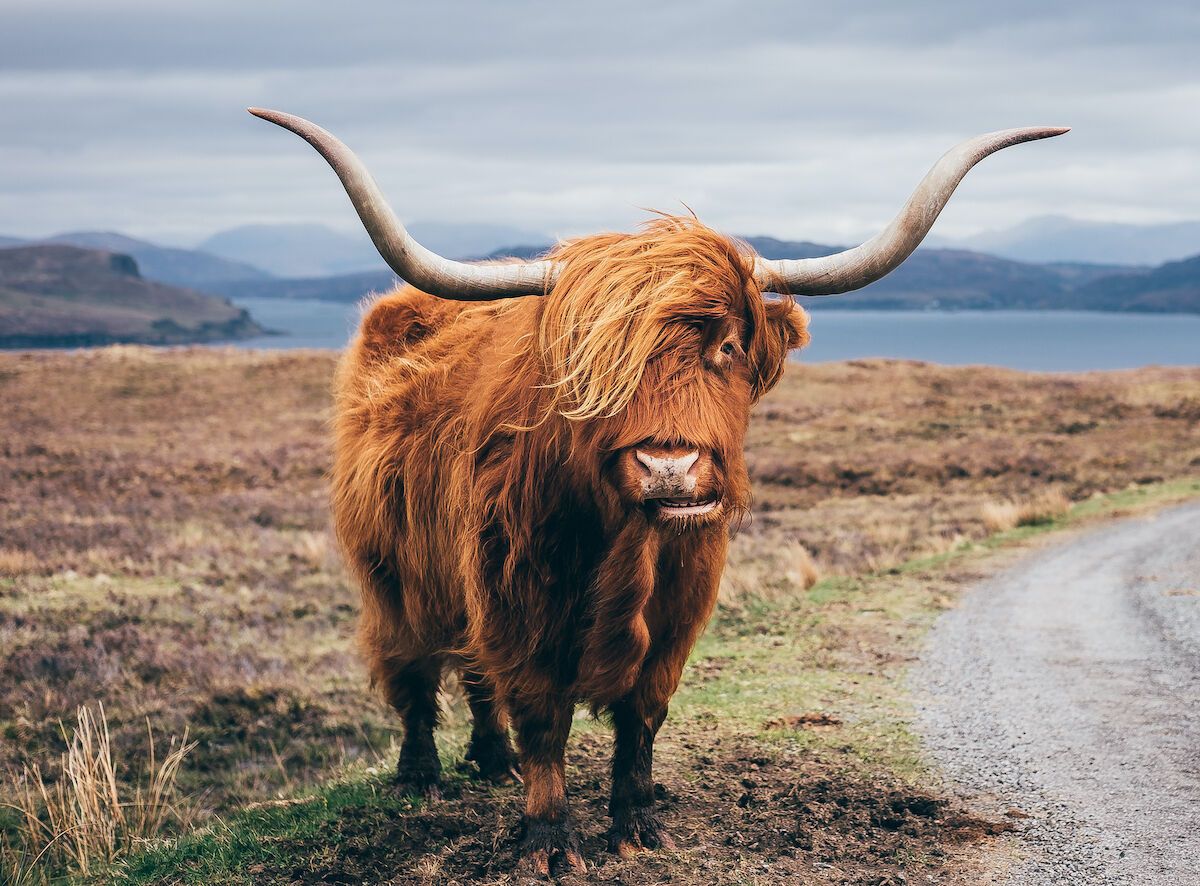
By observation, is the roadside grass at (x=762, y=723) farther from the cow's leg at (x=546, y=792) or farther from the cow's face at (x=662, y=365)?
the cow's face at (x=662, y=365)

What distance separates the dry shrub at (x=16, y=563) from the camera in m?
11.9

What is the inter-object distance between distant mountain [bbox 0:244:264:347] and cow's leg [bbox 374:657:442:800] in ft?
254

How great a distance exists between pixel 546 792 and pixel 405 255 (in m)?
2.11

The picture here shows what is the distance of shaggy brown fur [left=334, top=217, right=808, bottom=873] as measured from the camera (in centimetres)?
310

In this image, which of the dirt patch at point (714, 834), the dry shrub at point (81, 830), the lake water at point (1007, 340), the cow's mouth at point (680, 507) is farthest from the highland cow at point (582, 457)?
the lake water at point (1007, 340)

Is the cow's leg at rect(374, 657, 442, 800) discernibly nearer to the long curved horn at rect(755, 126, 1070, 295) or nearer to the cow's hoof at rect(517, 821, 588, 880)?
the cow's hoof at rect(517, 821, 588, 880)

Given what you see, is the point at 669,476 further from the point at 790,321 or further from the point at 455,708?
the point at 455,708

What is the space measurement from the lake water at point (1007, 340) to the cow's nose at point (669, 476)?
71.3 metres

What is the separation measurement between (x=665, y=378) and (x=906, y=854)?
2183mm

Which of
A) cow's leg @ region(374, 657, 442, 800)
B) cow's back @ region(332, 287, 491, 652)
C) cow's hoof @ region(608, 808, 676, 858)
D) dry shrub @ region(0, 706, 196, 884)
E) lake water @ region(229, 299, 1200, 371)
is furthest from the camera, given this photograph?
lake water @ region(229, 299, 1200, 371)

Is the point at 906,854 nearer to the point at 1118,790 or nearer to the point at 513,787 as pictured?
the point at 1118,790

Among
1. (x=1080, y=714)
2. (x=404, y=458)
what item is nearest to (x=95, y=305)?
(x=404, y=458)

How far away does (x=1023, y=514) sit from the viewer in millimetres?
13383

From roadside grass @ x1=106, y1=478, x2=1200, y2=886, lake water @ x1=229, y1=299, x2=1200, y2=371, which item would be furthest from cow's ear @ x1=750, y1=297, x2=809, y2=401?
lake water @ x1=229, y1=299, x2=1200, y2=371
